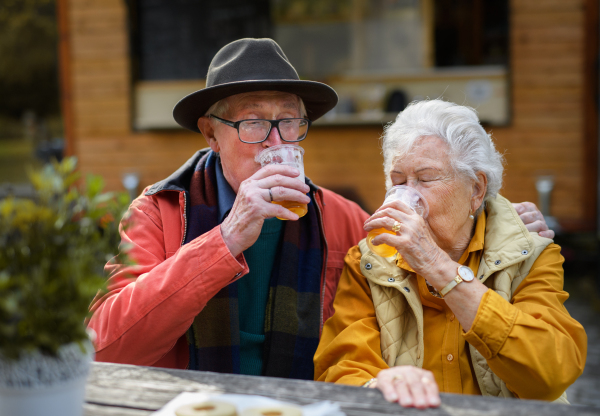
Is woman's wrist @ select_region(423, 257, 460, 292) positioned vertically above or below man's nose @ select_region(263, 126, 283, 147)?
below

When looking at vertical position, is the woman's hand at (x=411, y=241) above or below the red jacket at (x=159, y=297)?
above

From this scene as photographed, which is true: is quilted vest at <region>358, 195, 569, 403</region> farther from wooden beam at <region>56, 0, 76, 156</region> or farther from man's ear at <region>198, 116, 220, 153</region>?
wooden beam at <region>56, 0, 76, 156</region>

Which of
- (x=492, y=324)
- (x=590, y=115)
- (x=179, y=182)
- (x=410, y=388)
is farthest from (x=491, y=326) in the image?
(x=590, y=115)

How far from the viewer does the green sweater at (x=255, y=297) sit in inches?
88.0

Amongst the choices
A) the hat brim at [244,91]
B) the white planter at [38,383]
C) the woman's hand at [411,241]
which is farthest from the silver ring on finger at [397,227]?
Result: the white planter at [38,383]

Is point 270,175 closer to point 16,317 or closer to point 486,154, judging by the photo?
point 486,154

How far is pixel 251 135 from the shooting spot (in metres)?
2.25

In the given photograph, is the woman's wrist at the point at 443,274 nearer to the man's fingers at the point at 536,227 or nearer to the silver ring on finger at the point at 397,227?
the silver ring on finger at the point at 397,227

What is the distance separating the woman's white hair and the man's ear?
0.74m

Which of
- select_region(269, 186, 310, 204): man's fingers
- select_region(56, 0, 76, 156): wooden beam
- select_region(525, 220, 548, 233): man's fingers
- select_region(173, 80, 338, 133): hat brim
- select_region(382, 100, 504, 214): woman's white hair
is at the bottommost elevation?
select_region(525, 220, 548, 233): man's fingers

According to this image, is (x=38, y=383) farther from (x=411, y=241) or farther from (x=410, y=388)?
(x=411, y=241)

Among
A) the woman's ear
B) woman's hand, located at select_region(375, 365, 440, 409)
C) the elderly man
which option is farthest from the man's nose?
woman's hand, located at select_region(375, 365, 440, 409)

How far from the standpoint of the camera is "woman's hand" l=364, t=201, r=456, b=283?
180cm

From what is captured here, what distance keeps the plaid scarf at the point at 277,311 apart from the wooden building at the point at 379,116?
13.9 ft
